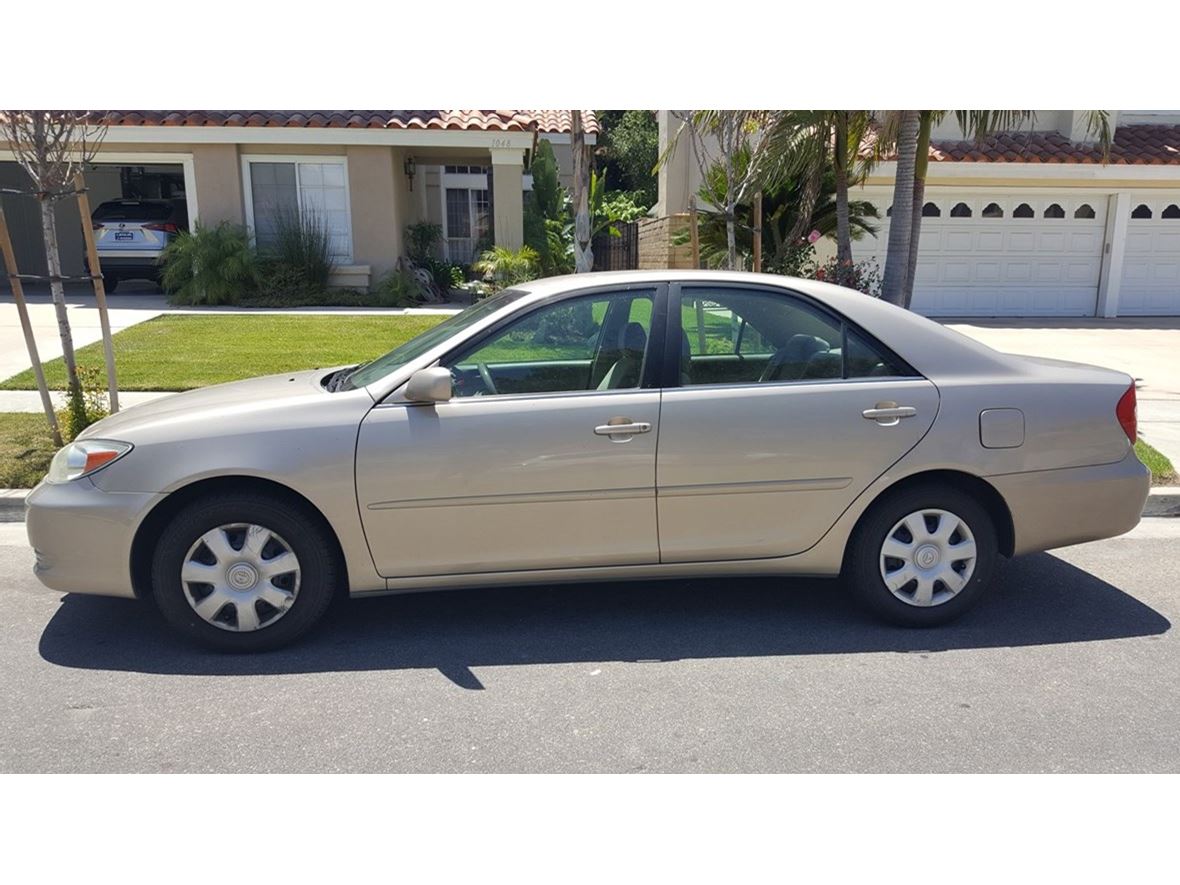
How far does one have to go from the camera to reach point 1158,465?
6922 millimetres

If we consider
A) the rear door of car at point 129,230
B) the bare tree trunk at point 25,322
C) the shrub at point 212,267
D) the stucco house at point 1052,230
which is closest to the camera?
the bare tree trunk at point 25,322

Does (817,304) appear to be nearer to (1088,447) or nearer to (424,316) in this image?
(1088,447)

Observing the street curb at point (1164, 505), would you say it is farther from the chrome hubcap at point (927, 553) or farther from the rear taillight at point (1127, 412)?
the chrome hubcap at point (927, 553)

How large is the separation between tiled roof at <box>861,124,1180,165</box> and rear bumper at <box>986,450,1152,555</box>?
12845 millimetres

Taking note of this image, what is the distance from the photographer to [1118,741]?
136 inches

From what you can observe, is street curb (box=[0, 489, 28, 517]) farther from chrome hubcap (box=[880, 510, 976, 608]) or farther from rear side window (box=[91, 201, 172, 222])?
rear side window (box=[91, 201, 172, 222])

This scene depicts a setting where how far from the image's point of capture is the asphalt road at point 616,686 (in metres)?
3.36

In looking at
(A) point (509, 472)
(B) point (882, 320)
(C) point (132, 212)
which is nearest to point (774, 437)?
(B) point (882, 320)

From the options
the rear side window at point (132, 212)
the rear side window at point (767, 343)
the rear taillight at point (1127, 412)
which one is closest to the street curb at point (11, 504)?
the rear side window at point (767, 343)

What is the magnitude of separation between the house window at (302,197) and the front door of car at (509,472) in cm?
1312

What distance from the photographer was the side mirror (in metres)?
4.01

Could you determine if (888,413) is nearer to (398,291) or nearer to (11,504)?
(11,504)

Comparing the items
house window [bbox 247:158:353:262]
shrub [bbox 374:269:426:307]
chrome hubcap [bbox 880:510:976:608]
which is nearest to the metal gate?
shrub [bbox 374:269:426:307]

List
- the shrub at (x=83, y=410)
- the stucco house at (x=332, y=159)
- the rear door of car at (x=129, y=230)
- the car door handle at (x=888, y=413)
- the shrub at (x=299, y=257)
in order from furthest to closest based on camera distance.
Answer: the rear door of car at (x=129, y=230) < the stucco house at (x=332, y=159) < the shrub at (x=299, y=257) < the shrub at (x=83, y=410) < the car door handle at (x=888, y=413)
